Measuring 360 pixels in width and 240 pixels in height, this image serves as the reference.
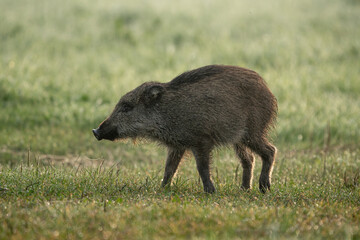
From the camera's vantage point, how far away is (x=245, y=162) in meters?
7.91

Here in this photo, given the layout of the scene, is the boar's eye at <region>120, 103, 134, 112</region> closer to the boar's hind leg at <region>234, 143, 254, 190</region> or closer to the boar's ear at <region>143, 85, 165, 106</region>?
the boar's ear at <region>143, 85, 165, 106</region>

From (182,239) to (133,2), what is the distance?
20182 millimetres

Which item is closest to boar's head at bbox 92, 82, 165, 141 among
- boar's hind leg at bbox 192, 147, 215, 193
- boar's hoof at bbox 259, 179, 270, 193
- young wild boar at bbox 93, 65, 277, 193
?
young wild boar at bbox 93, 65, 277, 193

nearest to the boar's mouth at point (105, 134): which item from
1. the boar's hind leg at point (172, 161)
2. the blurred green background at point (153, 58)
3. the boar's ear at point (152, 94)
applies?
the boar's ear at point (152, 94)

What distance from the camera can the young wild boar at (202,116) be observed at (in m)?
7.09

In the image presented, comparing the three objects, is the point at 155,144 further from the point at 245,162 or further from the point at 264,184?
the point at 264,184

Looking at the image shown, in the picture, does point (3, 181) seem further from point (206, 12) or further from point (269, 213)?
point (206, 12)

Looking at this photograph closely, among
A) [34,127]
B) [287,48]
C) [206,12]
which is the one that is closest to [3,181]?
[34,127]

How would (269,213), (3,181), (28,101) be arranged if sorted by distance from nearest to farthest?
(269,213) → (3,181) → (28,101)

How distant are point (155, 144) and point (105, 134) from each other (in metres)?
1.25

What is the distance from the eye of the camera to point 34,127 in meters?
11.6

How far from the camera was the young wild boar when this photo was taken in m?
7.09

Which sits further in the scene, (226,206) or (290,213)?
(226,206)

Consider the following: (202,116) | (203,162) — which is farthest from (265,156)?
(202,116)
